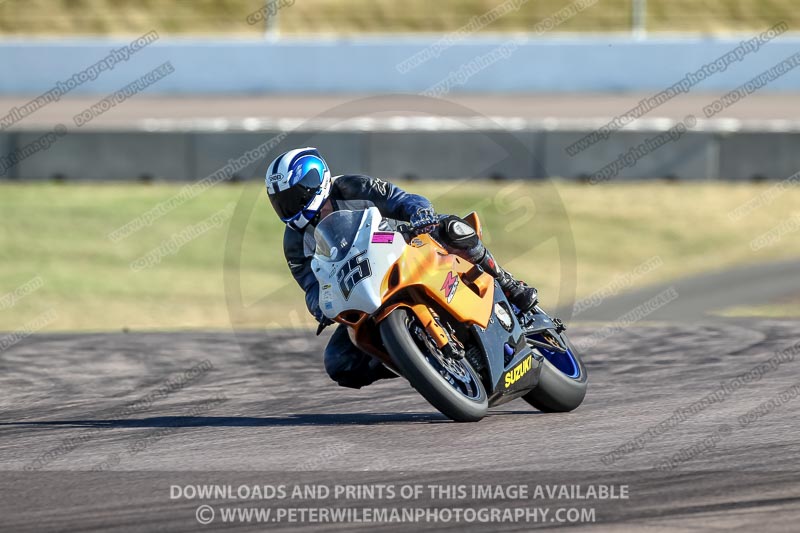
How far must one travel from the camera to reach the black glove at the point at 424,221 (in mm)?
6363

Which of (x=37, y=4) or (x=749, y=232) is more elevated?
(x=37, y=4)

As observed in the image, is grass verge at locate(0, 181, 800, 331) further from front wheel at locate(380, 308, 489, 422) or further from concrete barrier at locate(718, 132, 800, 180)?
front wheel at locate(380, 308, 489, 422)

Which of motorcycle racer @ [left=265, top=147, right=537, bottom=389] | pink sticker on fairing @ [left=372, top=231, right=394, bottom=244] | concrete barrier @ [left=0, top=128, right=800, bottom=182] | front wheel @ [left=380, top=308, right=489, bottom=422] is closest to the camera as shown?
front wheel @ [left=380, top=308, right=489, bottom=422]

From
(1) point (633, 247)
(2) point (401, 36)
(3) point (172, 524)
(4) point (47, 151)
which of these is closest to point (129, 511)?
(3) point (172, 524)

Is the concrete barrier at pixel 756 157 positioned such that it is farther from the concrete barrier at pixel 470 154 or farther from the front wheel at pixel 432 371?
the front wheel at pixel 432 371

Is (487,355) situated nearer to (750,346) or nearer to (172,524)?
(172,524)

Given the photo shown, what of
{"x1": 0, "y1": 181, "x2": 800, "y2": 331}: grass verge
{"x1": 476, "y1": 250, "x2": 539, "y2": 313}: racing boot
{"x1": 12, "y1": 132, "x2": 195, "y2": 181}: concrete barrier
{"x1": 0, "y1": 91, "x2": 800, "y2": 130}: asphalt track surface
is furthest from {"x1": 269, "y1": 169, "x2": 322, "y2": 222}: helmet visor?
{"x1": 0, "y1": 91, "x2": 800, "y2": 130}: asphalt track surface

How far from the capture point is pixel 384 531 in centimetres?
474

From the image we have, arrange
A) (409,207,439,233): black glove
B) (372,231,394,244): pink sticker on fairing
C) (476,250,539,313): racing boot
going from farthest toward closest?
(476,250,539,313): racing boot, (409,207,439,233): black glove, (372,231,394,244): pink sticker on fairing

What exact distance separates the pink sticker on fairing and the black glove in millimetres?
162

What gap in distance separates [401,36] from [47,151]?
8.20 meters

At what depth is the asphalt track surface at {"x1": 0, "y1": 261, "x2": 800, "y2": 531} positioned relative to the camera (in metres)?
5.12

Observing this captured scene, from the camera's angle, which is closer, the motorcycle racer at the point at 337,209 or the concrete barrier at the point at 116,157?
the motorcycle racer at the point at 337,209

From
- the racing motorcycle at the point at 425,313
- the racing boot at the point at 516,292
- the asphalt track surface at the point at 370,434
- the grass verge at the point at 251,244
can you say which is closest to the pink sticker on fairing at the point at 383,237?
the racing motorcycle at the point at 425,313
